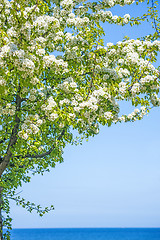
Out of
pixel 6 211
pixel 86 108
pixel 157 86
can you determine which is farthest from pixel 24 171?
pixel 157 86

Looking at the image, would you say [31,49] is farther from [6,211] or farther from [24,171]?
[6,211]

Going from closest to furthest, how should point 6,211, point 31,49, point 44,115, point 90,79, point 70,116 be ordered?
point 31,49 → point 70,116 → point 44,115 → point 90,79 → point 6,211

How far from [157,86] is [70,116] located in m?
3.40

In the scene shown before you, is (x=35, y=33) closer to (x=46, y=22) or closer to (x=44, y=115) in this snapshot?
(x=46, y=22)

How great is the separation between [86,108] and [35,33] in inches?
130

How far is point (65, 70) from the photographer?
1273 cm

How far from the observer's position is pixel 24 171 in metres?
17.6

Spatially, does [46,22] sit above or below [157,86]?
above

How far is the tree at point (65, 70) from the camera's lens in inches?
416

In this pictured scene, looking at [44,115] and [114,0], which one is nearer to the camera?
[44,115]

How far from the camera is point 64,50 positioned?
1393 cm

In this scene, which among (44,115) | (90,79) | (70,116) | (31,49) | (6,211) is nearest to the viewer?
(31,49)

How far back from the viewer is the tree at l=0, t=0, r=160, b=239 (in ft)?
34.7

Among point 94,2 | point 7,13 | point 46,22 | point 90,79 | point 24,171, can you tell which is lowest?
point 24,171
